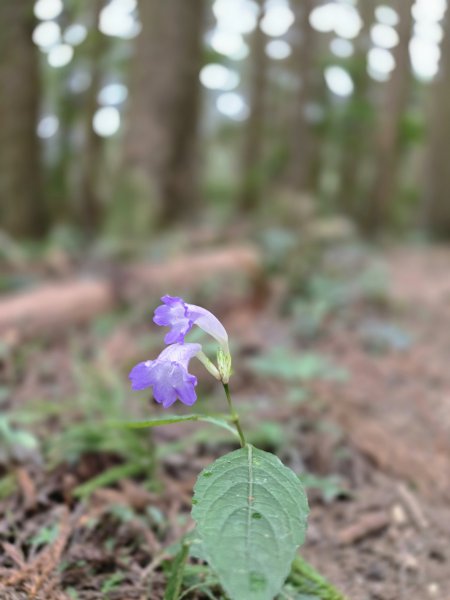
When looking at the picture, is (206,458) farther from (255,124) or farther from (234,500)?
(255,124)

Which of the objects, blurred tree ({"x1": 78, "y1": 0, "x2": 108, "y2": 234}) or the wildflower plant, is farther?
blurred tree ({"x1": 78, "y1": 0, "x2": 108, "y2": 234})

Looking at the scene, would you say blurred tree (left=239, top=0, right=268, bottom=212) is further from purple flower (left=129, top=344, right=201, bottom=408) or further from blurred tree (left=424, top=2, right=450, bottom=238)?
purple flower (left=129, top=344, right=201, bottom=408)

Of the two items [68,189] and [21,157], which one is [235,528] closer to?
[21,157]

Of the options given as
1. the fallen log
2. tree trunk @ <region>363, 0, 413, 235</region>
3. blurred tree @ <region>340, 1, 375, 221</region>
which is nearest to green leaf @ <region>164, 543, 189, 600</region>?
the fallen log

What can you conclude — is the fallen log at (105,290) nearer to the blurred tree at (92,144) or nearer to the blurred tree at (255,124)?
the blurred tree at (92,144)

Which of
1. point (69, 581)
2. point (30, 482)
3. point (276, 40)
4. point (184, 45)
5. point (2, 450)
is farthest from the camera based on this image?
point (276, 40)

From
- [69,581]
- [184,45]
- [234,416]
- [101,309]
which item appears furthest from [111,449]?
[184,45]
